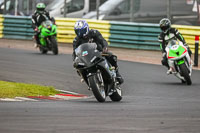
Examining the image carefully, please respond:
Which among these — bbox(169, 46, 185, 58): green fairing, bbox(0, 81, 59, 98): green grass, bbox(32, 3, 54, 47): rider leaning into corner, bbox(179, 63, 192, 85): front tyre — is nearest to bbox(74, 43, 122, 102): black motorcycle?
bbox(0, 81, 59, 98): green grass

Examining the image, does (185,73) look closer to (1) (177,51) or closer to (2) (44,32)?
(1) (177,51)

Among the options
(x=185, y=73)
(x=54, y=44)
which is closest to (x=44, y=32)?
(x=54, y=44)

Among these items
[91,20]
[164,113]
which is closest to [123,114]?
[164,113]

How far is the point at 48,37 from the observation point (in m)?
23.6

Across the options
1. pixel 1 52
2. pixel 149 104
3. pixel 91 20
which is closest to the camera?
pixel 149 104

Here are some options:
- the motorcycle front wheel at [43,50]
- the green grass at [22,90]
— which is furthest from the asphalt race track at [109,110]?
the motorcycle front wheel at [43,50]

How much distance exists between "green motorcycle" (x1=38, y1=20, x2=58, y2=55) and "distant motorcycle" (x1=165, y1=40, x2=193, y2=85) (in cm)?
764

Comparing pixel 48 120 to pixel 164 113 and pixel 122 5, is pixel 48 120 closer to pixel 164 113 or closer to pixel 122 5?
pixel 164 113

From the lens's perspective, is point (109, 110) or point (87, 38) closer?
point (109, 110)

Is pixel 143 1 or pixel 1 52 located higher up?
pixel 143 1

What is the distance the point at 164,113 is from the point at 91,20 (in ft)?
56.7

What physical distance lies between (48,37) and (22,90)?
10479 mm

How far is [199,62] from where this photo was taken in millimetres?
22266

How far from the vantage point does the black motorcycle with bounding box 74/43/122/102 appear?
36.5ft
